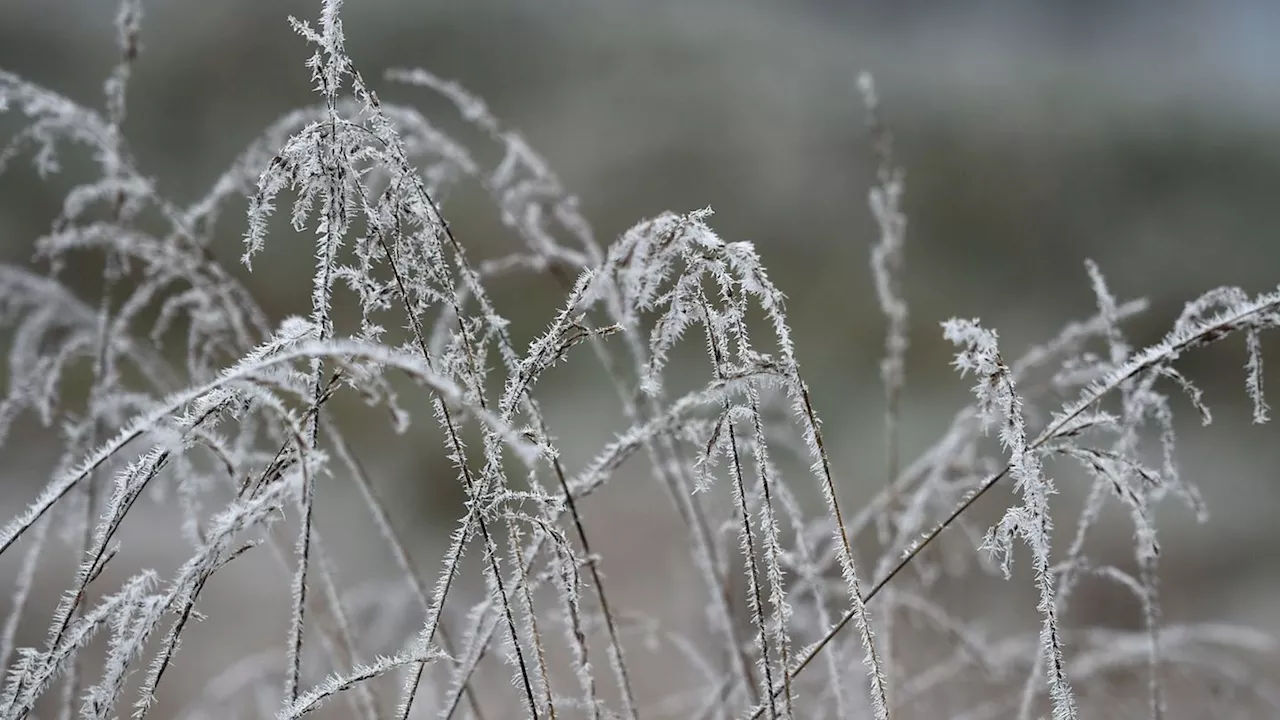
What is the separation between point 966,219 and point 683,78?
1271 millimetres

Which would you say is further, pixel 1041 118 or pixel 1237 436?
pixel 1041 118

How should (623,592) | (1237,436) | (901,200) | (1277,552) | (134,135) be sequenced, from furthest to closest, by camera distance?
(134,135) < (901,200) < (1237,436) < (1277,552) < (623,592)

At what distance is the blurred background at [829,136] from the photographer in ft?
10.5

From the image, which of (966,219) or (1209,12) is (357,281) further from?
(1209,12)

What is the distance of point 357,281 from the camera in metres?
0.51

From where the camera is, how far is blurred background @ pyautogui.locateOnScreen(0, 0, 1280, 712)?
3199 millimetres

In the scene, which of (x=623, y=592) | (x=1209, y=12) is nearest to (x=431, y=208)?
(x=623, y=592)

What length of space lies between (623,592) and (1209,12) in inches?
124

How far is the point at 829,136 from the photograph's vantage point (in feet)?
11.4

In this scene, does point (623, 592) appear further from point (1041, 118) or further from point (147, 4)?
point (147, 4)

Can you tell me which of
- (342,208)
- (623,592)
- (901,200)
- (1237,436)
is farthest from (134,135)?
(1237,436)

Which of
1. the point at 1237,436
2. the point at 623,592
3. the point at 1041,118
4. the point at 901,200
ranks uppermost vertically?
the point at 1041,118

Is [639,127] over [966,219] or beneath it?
over

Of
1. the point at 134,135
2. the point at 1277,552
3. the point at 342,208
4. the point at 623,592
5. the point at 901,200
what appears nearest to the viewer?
the point at 342,208
